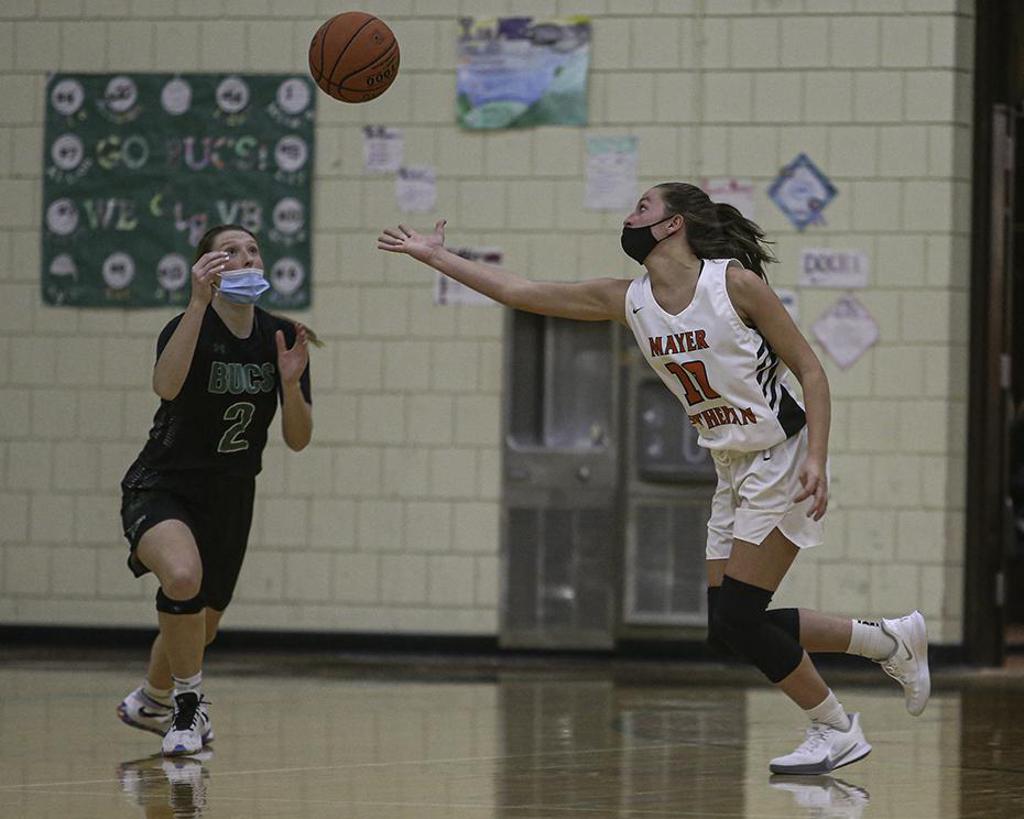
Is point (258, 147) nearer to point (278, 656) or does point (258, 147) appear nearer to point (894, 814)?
point (278, 656)

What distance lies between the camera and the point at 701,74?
9414mm

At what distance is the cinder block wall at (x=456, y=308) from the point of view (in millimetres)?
9289

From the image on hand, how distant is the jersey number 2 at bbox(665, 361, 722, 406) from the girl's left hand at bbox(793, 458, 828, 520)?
314mm

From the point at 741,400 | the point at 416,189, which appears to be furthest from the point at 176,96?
the point at 741,400

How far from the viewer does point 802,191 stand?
934 cm

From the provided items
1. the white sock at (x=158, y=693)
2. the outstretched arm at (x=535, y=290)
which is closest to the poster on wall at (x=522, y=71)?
the outstretched arm at (x=535, y=290)

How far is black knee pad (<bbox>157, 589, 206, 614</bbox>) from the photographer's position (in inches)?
232

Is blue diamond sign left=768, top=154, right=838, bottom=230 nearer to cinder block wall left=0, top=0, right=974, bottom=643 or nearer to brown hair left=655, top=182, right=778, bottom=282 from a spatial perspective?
cinder block wall left=0, top=0, right=974, bottom=643

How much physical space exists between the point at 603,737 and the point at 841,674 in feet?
9.34

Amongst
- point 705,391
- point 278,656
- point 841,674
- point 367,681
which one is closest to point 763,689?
point 841,674

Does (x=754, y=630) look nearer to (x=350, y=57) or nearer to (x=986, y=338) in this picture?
(x=350, y=57)

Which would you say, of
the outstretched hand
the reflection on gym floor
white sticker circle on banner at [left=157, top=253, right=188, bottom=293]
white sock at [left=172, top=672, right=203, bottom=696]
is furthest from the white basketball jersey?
white sticker circle on banner at [left=157, top=253, right=188, bottom=293]

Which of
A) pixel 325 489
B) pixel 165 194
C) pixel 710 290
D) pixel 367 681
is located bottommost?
pixel 367 681

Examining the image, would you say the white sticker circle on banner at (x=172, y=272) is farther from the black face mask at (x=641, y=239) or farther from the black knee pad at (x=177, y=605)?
the black face mask at (x=641, y=239)
